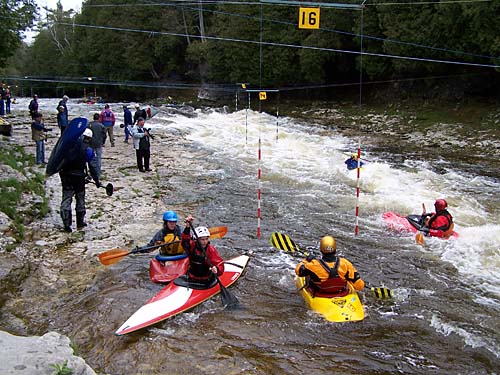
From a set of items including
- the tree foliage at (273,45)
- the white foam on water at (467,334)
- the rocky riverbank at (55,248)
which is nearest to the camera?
the rocky riverbank at (55,248)

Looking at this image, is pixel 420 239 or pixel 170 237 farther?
pixel 420 239

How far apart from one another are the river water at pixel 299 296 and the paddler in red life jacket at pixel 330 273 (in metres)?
0.40

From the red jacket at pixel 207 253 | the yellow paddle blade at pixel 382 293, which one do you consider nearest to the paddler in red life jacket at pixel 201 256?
the red jacket at pixel 207 253

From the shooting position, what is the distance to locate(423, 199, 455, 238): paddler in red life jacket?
8.27 m

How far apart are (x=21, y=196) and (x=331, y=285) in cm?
600

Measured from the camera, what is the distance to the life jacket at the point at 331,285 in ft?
18.5

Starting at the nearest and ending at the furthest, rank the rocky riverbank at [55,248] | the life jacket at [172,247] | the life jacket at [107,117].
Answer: the rocky riverbank at [55,248] → the life jacket at [172,247] → the life jacket at [107,117]

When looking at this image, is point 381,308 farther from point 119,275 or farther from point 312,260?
point 119,275

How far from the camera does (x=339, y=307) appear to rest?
5.59m

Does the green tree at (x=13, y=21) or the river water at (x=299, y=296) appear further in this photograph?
the green tree at (x=13, y=21)

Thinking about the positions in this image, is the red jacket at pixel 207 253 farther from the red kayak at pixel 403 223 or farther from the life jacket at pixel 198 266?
the red kayak at pixel 403 223

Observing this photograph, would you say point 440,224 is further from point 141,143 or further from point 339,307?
point 141,143

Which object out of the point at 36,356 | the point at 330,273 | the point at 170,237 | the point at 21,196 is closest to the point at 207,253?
the point at 170,237

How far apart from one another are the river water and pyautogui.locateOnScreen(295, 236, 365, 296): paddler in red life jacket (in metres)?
0.40
